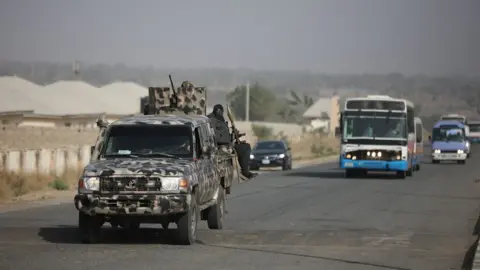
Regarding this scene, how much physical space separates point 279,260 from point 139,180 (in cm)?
271

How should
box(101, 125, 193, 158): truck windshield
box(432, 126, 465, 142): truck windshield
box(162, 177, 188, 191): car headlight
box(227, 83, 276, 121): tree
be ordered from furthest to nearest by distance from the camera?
box(227, 83, 276, 121): tree, box(432, 126, 465, 142): truck windshield, box(101, 125, 193, 158): truck windshield, box(162, 177, 188, 191): car headlight

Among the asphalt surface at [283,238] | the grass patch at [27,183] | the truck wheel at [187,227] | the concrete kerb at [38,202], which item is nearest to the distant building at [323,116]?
the grass patch at [27,183]

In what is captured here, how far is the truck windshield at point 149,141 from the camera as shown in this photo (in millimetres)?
17531

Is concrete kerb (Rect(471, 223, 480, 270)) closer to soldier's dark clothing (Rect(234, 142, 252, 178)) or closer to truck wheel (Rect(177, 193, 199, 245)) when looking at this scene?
truck wheel (Rect(177, 193, 199, 245))

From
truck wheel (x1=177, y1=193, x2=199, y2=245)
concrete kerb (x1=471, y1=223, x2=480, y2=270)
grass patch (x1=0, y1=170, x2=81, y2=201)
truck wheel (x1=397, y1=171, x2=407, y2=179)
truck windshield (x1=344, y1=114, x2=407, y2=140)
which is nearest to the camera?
concrete kerb (x1=471, y1=223, x2=480, y2=270)

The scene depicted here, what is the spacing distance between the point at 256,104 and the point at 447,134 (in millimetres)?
121367

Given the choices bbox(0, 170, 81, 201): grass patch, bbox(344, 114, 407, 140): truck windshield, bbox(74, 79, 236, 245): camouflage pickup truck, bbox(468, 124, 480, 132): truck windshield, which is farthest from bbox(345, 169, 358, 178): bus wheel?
bbox(468, 124, 480, 132): truck windshield

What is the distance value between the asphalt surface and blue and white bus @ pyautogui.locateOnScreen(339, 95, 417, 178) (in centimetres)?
1078

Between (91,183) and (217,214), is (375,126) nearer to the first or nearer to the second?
(217,214)

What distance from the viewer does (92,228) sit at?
16797 mm

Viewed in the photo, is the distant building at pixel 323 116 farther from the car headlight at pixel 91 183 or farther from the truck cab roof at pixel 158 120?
the car headlight at pixel 91 183

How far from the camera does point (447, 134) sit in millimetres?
67688

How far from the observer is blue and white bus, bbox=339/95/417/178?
42.7 meters

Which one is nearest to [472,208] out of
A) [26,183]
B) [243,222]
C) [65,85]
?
[243,222]
